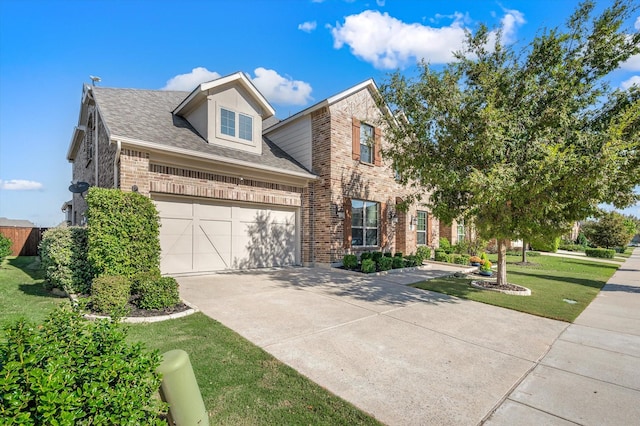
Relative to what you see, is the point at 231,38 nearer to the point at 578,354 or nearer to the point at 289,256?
the point at 289,256

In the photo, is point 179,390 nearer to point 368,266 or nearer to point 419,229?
point 368,266

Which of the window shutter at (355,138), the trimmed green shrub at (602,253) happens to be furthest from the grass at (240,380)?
the trimmed green shrub at (602,253)

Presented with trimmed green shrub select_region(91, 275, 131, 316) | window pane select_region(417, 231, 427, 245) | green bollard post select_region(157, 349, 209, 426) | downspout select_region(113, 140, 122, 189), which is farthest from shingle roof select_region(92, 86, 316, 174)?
window pane select_region(417, 231, 427, 245)

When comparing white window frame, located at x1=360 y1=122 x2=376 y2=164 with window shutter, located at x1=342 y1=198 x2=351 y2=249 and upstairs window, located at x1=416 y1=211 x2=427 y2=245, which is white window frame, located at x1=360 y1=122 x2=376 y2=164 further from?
upstairs window, located at x1=416 y1=211 x2=427 y2=245

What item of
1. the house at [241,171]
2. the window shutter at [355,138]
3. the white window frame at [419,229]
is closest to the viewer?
the house at [241,171]

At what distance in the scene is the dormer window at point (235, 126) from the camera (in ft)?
36.6

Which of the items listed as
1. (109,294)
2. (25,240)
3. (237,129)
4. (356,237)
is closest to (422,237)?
(356,237)

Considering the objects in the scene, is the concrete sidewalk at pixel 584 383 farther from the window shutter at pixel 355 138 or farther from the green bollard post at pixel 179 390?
the window shutter at pixel 355 138

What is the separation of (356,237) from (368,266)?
95.7 inches

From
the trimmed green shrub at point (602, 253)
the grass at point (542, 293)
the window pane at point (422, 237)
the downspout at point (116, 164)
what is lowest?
the trimmed green shrub at point (602, 253)

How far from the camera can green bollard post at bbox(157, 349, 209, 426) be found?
234 centimetres

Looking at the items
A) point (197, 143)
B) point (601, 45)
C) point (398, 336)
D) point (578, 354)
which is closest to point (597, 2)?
point (601, 45)

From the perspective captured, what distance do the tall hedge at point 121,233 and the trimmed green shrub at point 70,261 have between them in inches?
31.7

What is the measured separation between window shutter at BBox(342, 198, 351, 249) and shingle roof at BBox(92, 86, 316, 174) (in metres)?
2.24
